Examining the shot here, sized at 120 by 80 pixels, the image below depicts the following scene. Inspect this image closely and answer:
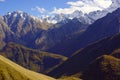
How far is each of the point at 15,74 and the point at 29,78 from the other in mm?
8948

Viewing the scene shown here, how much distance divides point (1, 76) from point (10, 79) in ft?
18.6

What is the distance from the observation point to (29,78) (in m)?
198

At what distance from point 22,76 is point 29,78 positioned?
436cm

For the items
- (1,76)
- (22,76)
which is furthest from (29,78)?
(1,76)

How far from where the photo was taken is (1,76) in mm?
197625

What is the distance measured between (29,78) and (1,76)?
1669 cm

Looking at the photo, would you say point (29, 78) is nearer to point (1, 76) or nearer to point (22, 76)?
point (22, 76)

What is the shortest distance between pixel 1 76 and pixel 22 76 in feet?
40.9

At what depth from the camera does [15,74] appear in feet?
654

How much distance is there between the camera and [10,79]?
19750 centimetres
